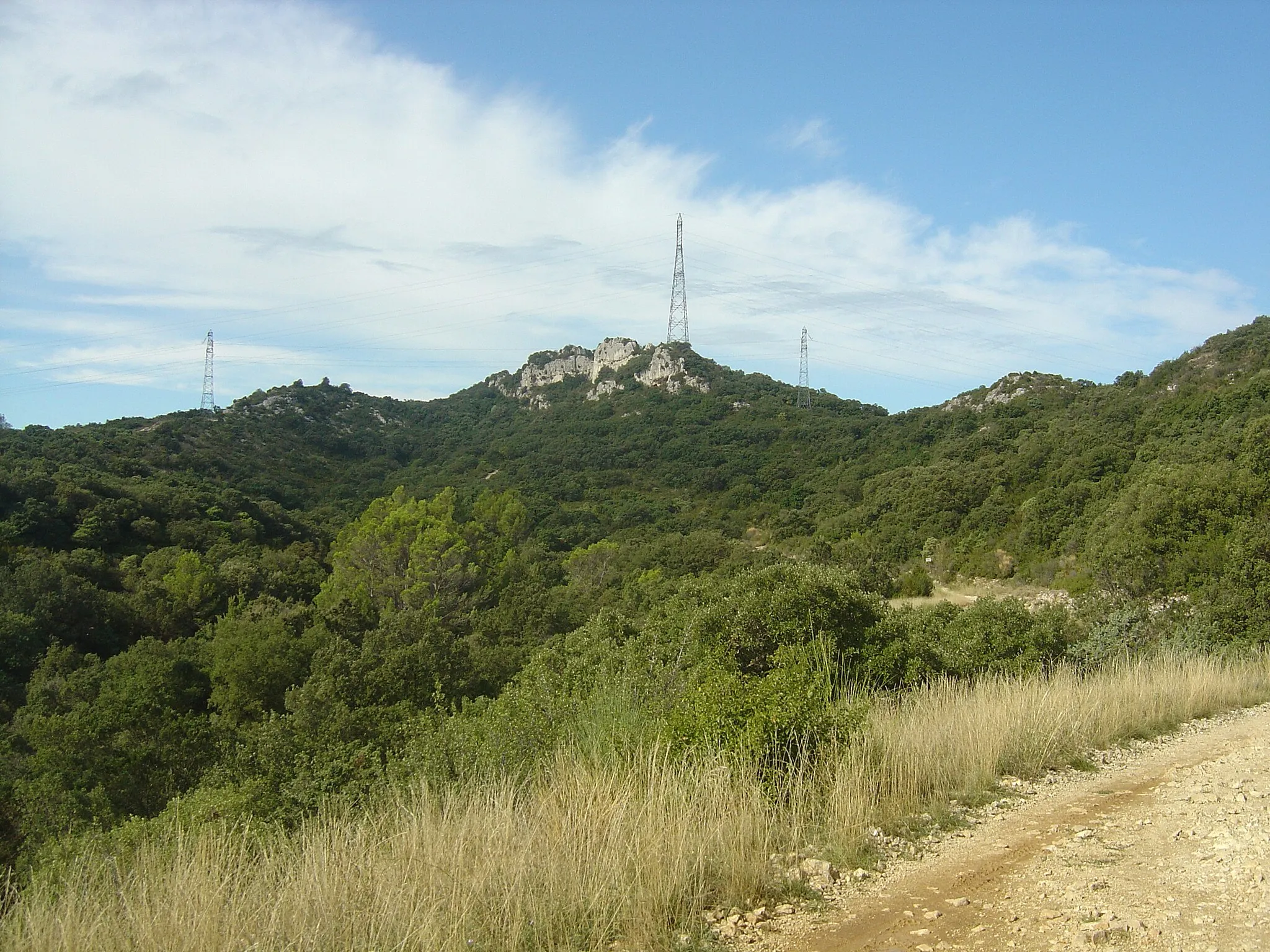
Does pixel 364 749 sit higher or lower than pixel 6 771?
higher

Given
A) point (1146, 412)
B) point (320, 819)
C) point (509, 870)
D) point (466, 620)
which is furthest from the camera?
point (1146, 412)

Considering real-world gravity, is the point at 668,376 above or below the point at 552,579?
above

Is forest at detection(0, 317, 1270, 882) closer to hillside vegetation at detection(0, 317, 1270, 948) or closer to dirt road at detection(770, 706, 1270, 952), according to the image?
hillside vegetation at detection(0, 317, 1270, 948)

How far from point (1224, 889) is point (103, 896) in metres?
4.87

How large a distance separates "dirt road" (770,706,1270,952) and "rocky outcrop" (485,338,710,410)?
83500 millimetres

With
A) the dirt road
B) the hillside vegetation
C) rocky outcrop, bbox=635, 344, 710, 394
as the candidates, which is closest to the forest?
the hillside vegetation

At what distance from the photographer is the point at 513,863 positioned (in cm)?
360

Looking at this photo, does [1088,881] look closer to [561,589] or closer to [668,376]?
[561,589]

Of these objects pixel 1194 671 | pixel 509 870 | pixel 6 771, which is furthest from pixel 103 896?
pixel 6 771

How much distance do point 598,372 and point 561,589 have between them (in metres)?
71.7

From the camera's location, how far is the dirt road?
10.7ft

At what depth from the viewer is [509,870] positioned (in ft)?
11.6

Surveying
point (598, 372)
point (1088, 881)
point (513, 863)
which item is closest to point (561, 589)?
point (513, 863)

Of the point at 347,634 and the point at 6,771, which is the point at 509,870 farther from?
the point at 347,634
